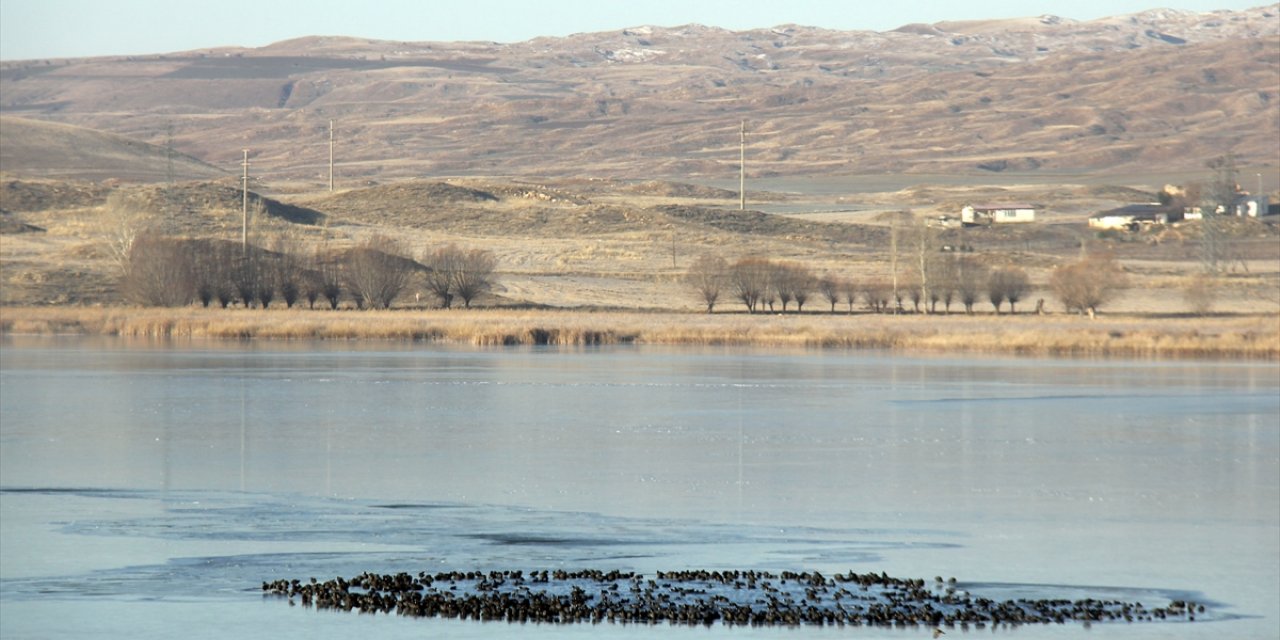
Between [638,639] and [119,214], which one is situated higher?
[119,214]

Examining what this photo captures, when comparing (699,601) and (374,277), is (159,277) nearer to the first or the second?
(374,277)

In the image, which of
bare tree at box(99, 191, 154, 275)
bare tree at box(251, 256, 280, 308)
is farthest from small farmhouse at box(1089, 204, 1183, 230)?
bare tree at box(99, 191, 154, 275)

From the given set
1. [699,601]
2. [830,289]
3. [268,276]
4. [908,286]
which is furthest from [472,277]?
[699,601]

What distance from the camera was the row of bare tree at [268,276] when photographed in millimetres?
51719

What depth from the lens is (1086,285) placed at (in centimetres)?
5162

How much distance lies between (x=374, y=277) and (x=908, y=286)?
58.6 ft

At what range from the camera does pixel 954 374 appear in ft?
106

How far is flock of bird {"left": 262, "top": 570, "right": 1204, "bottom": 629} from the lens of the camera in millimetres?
11141

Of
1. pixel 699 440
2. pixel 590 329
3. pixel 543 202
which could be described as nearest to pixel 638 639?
pixel 699 440

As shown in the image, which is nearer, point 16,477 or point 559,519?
point 559,519

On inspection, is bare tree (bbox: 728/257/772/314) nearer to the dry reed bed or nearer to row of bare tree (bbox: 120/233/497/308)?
the dry reed bed

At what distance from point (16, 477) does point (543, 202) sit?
75990 mm

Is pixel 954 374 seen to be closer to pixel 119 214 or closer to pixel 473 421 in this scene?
pixel 473 421

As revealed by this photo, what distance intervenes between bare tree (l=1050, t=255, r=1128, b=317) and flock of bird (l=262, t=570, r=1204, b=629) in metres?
39.7
